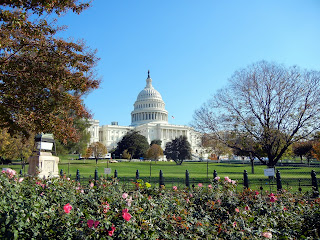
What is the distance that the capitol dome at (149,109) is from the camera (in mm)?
123000

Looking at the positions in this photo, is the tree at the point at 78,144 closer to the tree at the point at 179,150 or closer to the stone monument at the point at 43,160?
the tree at the point at 179,150

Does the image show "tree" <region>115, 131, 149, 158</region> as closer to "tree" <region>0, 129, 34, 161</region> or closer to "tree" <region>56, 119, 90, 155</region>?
"tree" <region>56, 119, 90, 155</region>

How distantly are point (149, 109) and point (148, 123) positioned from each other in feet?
26.1

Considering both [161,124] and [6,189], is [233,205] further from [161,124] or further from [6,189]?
[161,124]

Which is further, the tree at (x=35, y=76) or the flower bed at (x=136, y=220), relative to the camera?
the tree at (x=35, y=76)

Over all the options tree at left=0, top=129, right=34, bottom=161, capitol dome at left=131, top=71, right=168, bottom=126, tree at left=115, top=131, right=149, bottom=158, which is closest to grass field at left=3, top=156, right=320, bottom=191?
tree at left=0, top=129, right=34, bottom=161

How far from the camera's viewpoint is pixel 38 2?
852cm

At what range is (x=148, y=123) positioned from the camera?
4587 inches

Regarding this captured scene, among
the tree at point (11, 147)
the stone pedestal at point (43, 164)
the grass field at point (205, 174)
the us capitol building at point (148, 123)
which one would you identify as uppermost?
the us capitol building at point (148, 123)

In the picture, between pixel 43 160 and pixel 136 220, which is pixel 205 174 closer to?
pixel 43 160

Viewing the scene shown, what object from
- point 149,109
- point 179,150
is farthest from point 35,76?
point 149,109

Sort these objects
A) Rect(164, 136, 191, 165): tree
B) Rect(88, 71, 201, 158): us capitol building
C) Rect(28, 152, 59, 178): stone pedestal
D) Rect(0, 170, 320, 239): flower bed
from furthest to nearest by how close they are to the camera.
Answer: Rect(88, 71, 201, 158): us capitol building → Rect(164, 136, 191, 165): tree → Rect(28, 152, 59, 178): stone pedestal → Rect(0, 170, 320, 239): flower bed

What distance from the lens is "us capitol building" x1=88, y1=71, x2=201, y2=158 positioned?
11762 cm

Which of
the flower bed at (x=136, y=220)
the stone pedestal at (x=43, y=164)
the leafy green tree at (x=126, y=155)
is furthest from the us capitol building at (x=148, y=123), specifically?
the flower bed at (x=136, y=220)
